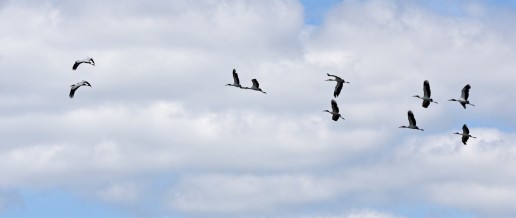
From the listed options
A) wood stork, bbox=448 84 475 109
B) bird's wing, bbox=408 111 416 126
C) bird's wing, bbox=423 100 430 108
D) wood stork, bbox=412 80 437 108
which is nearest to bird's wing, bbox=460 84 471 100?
wood stork, bbox=448 84 475 109

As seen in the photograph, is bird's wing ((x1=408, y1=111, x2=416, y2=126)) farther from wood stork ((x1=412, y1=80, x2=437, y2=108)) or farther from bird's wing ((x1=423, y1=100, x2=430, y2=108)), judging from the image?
bird's wing ((x1=423, y1=100, x2=430, y2=108))

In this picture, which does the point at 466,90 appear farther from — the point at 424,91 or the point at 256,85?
the point at 256,85

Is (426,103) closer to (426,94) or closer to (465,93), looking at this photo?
(426,94)

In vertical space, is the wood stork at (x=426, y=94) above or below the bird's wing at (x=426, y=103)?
above

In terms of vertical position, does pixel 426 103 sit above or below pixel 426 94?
below

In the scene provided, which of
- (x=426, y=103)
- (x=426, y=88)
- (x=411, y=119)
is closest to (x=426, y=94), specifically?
(x=426, y=88)

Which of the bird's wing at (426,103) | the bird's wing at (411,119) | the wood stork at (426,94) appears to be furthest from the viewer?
the bird's wing at (411,119)

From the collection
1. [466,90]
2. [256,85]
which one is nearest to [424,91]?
[466,90]

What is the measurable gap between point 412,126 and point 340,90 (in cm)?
989

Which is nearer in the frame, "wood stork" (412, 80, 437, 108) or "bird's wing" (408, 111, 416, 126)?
"wood stork" (412, 80, 437, 108)

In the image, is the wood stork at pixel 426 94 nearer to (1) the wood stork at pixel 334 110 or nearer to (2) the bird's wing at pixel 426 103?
(2) the bird's wing at pixel 426 103

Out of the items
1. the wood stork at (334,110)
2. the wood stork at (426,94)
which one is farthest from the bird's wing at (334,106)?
the wood stork at (426,94)

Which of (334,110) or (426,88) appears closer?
(426,88)

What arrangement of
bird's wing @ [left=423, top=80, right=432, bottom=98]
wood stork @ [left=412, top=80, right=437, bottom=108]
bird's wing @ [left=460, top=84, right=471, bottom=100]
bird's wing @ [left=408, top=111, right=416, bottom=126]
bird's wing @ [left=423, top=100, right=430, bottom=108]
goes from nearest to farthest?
bird's wing @ [left=423, top=100, right=430, bottom=108]
wood stork @ [left=412, top=80, right=437, bottom=108]
bird's wing @ [left=423, top=80, right=432, bottom=98]
bird's wing @ [left=460, top=84, right=471, bottom=100]
bird's wing @ [left=408, top=111, right=416, bottom=126]
